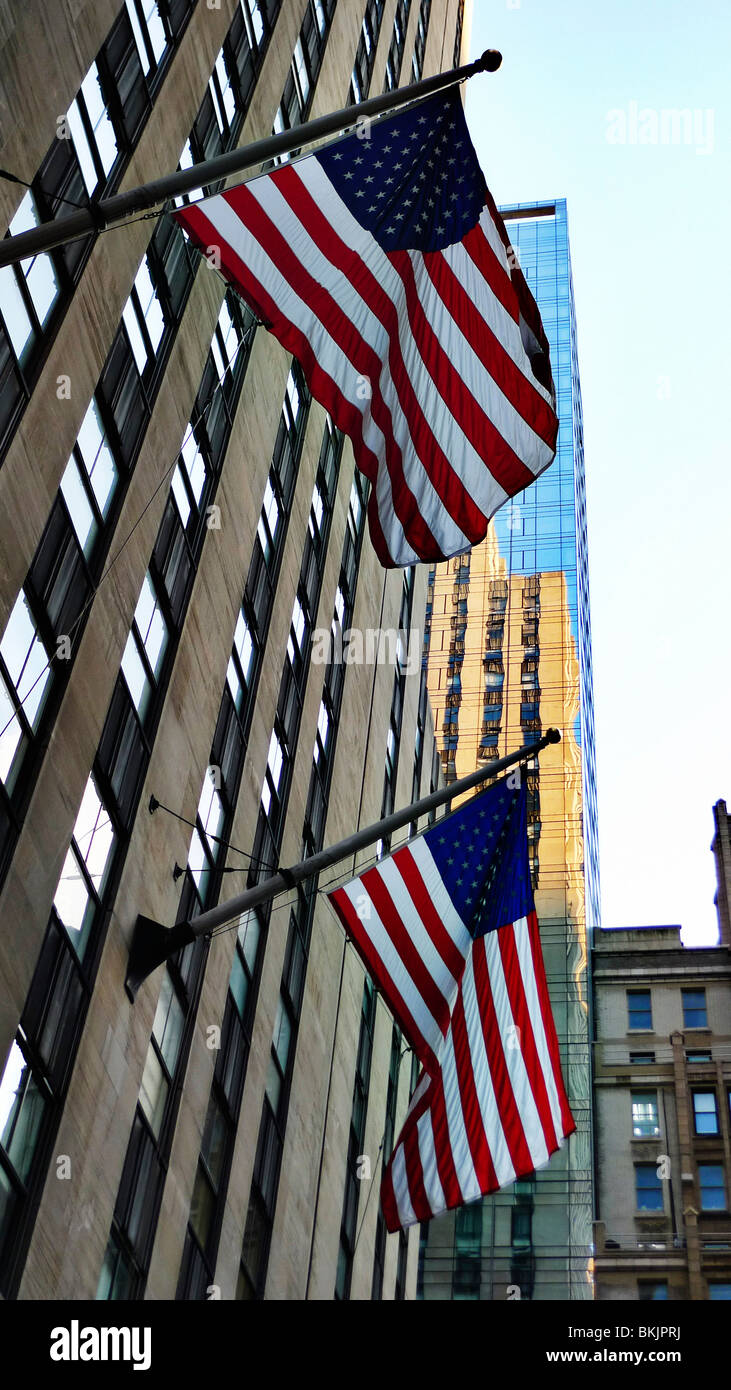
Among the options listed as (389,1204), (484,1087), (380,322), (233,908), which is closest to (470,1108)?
(484,1087)

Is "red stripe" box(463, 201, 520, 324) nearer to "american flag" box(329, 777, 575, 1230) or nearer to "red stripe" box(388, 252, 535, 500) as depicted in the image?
"red stripe" box(388, 252, 535, 500)

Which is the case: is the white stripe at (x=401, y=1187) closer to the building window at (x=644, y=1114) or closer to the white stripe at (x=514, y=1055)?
the white stripe at (x=514, y=1055)

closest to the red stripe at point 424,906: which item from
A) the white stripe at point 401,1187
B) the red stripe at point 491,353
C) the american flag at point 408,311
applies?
→ the white stripe at point 401,1187

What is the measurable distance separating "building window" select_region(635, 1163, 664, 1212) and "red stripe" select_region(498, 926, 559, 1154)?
42.0 meters

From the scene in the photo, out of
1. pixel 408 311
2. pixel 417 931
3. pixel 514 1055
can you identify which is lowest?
pixel 514 1055

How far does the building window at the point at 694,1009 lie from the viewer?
60.9 meters

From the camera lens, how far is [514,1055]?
18.0m

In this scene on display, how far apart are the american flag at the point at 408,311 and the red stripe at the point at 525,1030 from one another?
17.8 feet

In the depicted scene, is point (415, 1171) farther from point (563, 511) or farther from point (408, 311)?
point (563, 511)

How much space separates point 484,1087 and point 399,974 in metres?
1.70

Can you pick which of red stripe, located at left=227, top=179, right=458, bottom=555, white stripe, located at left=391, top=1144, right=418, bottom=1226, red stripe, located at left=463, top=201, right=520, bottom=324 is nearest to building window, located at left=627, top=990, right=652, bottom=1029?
white stripe, located at left=391, top=1144, right=418, bottom=1226
